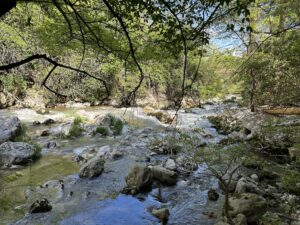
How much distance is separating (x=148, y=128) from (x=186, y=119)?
11.1 ft

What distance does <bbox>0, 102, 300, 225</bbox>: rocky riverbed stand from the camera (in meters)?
5.57

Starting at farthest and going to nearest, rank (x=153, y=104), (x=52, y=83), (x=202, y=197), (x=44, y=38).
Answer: (x=153, y=104), (x=52, y=83), (x=44, y=38), (x=202, y=197)

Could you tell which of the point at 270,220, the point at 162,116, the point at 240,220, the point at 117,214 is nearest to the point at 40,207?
the point at 117,214

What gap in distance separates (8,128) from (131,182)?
19.1 feet

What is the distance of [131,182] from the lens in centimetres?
691

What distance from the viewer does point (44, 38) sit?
8.37 meters

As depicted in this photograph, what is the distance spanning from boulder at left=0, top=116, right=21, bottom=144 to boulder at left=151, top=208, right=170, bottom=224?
6182 mm

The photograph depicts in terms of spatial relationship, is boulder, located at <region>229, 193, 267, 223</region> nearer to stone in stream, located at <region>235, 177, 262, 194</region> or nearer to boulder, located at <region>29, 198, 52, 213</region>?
stone in stream, located at <region>235, 177, 262, 194</region>

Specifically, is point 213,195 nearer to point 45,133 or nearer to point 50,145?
point 50,145

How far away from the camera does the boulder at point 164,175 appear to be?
7.18 m

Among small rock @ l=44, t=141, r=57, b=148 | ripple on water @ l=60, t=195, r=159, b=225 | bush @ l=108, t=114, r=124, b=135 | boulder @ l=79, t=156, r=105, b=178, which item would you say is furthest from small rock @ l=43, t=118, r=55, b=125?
ripple on water @ l=60, t=195, r=159, b=225

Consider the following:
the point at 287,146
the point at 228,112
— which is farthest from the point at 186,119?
the point at 287,146

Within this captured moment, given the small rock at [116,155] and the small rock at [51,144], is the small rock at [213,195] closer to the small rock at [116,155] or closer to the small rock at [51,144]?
the small rock at [116,155]

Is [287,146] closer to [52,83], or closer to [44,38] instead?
[44,38]
